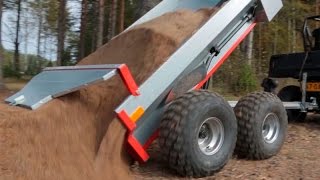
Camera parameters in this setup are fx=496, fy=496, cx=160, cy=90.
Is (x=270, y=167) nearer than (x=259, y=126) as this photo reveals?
Yes

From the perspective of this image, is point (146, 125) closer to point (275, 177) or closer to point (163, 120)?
point (163, 120)

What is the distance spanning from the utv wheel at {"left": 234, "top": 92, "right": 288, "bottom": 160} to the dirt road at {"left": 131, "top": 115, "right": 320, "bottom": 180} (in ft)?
0.47

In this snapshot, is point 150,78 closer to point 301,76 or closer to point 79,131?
point 79,131

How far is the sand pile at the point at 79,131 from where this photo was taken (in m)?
4.74

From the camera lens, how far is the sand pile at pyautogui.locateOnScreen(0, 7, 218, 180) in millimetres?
4738

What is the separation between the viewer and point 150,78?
5.50 metres

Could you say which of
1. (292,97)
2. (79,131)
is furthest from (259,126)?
(292,97)

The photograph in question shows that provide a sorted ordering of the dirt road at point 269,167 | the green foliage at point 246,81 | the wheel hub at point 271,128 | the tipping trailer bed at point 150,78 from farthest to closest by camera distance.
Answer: the green foliage at point 246,81 < the wheel hub at point 271,128 < the dirt road at point 269,167 < the tipping trailer bed at point 150,78

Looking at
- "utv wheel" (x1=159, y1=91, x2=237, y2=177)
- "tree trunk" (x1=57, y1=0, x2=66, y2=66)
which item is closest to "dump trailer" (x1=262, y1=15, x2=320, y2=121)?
"utv wheel" (x1=159, y1=91, x2=237, y2=177)

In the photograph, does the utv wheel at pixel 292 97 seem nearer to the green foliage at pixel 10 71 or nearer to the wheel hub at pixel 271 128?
the wheel hub at pixel 271 128

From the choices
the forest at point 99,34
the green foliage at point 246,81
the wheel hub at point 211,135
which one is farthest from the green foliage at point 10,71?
the wheel hub at point 211,135

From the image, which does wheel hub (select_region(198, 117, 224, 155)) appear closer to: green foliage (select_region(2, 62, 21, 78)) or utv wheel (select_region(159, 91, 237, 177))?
utv wheel (select_region(159, 91, 237, 177))

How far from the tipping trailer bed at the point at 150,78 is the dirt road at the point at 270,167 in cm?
32

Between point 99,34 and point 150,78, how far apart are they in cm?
1370
